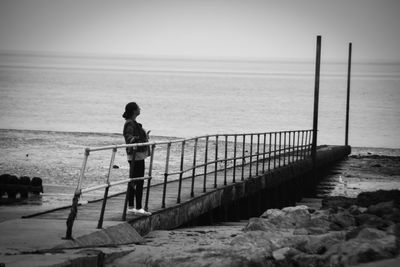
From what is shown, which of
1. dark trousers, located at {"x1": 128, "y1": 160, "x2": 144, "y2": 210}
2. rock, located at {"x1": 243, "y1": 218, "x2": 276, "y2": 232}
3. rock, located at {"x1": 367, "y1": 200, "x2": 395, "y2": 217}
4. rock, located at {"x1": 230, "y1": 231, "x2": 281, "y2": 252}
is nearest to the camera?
rock, located at {"x1": 230, "y1": 231, "x2": 281, "y2": 252}

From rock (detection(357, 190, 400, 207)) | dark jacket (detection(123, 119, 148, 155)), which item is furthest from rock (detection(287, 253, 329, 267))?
rock (detection(357, 190, 400, 207))

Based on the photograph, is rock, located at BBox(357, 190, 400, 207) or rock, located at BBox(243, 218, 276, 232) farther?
rock, located at BBox(357, 190, 400, 207)

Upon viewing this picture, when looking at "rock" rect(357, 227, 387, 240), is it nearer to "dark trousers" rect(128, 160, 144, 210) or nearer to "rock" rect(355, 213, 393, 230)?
"rock" rect(355, 213, 393, 230)

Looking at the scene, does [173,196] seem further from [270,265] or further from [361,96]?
[361,96]

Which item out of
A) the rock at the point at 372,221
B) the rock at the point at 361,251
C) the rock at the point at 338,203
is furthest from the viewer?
the rock at the point at 338,203

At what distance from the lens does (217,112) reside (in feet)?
285

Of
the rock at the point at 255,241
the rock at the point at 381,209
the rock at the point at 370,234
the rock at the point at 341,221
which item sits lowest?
the rock at the point at 381,209

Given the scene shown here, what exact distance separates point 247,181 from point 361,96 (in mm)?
108378

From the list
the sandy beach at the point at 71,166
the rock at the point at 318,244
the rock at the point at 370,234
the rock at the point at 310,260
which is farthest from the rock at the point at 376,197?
the rock at the point at 310,260

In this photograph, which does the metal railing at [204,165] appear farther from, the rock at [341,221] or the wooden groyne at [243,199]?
the rock at [341,221]

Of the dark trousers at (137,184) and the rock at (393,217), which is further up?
the dark trousers at (137,184)

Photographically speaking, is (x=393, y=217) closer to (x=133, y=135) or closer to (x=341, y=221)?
(x=341, y=221)

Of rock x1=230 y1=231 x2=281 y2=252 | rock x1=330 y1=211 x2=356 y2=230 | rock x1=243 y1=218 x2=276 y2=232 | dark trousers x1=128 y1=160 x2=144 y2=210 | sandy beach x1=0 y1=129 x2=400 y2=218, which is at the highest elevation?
dark trousers x1=128 y1=160 x2=144 y2=210

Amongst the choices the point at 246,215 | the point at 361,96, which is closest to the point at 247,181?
the point at 246,215
